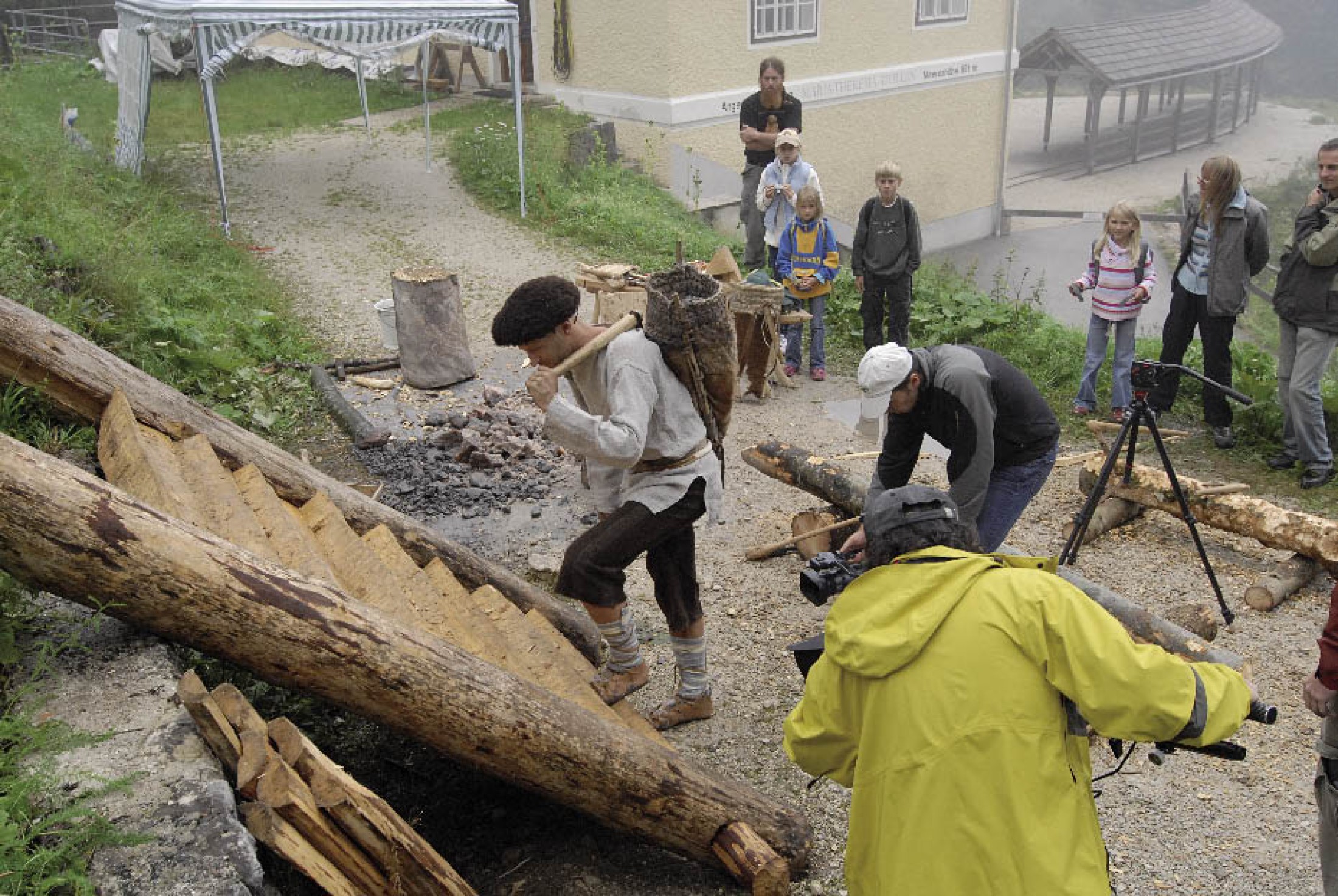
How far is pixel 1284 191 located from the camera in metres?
27.6

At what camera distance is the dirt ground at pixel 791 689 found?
3.88 meters

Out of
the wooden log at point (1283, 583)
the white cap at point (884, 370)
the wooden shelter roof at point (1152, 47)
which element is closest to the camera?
the white cap at point (884, 370)

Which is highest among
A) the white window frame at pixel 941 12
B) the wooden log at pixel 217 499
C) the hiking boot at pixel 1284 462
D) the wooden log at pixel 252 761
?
the white window frame at pixel 941 12

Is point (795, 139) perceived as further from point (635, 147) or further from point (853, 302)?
point (635, 147)

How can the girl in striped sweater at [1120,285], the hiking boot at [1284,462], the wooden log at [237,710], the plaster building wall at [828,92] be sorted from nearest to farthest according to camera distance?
the wooden log at [237,710] < the hiking boot at [1284,462] < the girl in striped sweater at [1120,285] < the plaster building wall at [828,92]

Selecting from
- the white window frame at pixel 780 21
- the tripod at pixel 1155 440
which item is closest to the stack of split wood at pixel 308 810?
the tripod at pixel 1155 440

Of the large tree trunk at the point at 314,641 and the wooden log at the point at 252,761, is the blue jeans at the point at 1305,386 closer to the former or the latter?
the large tree trunk at the point at 314,641

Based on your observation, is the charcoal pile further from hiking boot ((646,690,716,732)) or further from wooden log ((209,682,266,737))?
wooden log ((209,682,266,737))

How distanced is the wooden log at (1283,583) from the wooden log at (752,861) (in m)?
3.64

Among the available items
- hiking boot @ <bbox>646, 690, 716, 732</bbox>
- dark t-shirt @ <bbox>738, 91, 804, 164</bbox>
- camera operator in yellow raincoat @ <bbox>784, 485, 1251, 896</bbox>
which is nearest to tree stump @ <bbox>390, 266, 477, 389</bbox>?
dark t-shirt @ <bbox>738, 91, 804, 164</bbox>

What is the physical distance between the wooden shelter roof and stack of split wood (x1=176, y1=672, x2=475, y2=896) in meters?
25.8

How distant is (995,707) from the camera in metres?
2.26

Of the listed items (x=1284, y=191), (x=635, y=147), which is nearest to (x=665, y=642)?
(x=635, y=147)

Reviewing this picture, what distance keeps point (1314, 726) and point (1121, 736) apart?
329 centimetres
